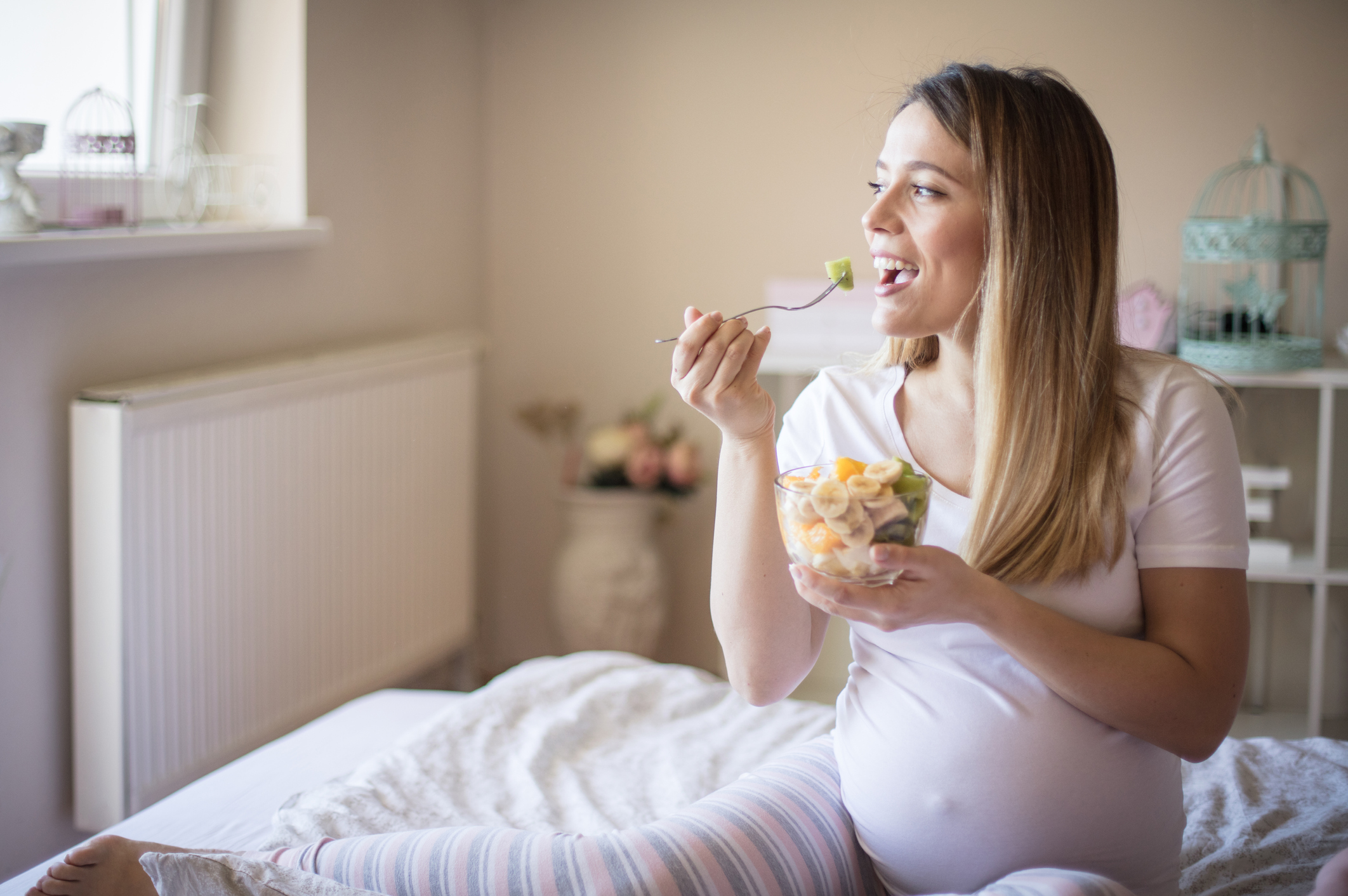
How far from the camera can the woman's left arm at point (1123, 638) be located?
0.94 meters

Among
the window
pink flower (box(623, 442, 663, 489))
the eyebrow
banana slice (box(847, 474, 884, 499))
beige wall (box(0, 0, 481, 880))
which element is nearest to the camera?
banana slice (box(847, 474, 884, 499))

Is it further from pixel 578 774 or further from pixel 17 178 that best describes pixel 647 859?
pixel 17 178

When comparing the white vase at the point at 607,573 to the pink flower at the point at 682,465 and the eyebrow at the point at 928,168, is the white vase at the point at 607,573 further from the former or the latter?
the eyebrow at the point at 928,168

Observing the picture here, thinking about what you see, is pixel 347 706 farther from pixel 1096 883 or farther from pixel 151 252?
pixel 1096 883

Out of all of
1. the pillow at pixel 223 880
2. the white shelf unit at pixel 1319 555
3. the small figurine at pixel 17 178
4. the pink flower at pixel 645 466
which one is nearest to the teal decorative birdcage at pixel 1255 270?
the white shelf unit at pixel 1319 555

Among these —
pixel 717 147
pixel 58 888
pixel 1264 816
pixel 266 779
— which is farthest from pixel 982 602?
pixel 717 147

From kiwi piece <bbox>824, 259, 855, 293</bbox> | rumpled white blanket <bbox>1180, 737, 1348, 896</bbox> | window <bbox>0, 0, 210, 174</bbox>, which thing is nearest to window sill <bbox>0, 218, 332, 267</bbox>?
window <bbox>0, 0, 210, 174</bbox>

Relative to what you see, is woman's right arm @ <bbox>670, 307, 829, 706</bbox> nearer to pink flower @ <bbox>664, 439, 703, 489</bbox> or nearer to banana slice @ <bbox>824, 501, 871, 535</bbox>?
banana slice @ <bbox>824, 501, 871, 535</bbox>

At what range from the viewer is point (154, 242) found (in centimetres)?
193

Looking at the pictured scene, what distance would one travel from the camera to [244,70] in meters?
2.39

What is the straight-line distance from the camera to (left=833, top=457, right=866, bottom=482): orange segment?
0.93 meters

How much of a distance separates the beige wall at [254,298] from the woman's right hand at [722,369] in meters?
1.23

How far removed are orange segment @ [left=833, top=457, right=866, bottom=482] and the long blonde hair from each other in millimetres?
213

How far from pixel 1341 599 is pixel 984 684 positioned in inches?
80.8
